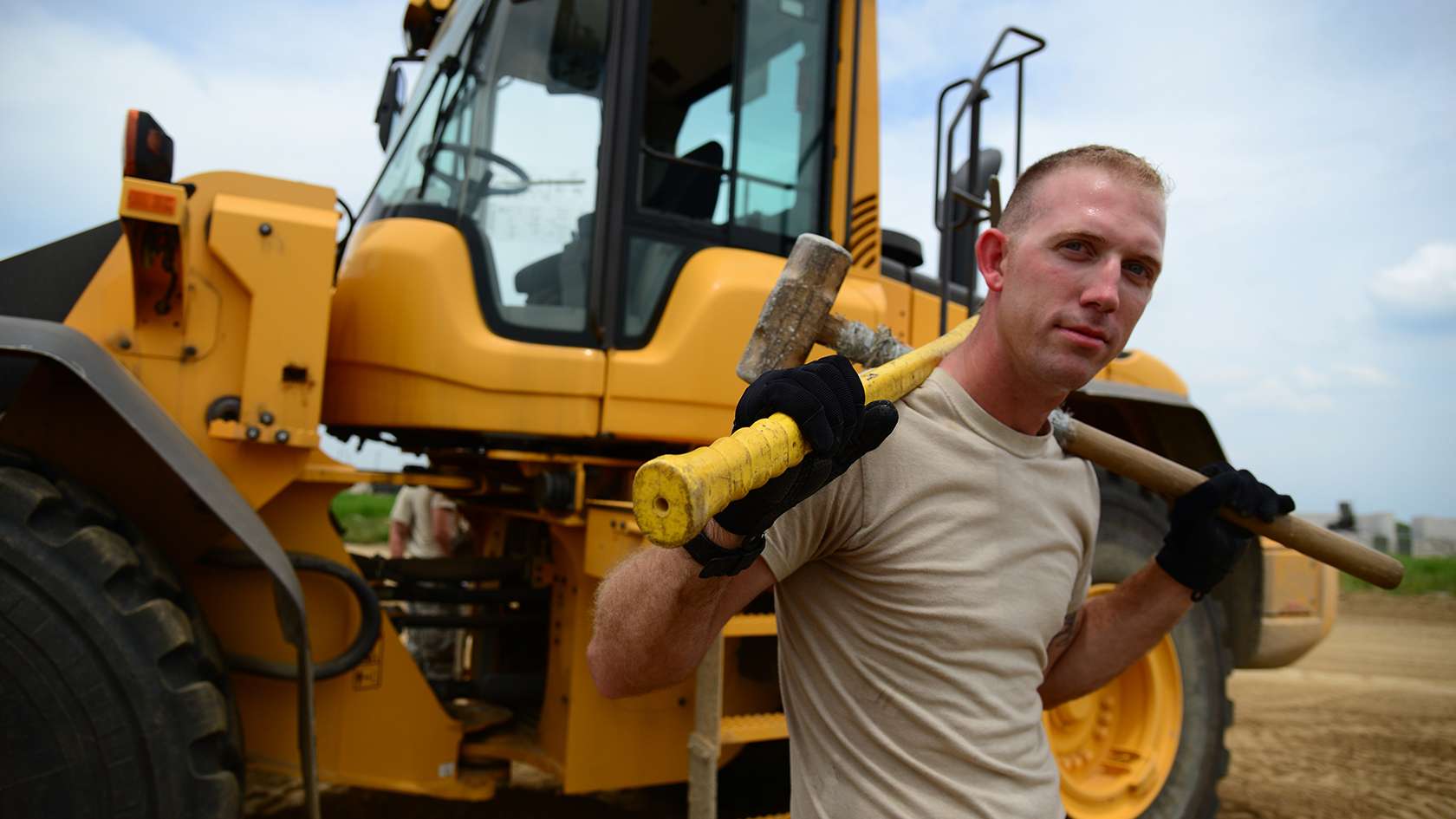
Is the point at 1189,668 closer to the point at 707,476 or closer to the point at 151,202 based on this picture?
the point at 707,476

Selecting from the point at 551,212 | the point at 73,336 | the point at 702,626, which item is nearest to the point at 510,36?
the point at 551,212

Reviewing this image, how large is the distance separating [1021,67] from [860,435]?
279cm

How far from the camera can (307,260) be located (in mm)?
2795

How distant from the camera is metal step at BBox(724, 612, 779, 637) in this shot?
9.66ft

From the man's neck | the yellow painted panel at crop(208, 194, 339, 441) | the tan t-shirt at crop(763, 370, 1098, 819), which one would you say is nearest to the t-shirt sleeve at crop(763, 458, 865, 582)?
the tan t-shirt at crop(763, 370, 1098, 819)

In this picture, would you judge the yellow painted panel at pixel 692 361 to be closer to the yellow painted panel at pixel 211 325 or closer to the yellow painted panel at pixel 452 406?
the yellow painted panel at pixel 452 406

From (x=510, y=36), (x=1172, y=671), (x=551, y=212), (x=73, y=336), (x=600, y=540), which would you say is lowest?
(x=1172, y=671)

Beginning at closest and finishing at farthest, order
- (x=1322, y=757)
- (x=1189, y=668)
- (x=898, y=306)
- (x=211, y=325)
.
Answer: (x=211, y=325)
(x=1189, y=668)
(x=898, y=306)
(x=1322, y=757)

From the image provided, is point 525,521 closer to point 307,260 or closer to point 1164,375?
point 307,260

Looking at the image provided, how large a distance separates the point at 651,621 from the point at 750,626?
1.70m

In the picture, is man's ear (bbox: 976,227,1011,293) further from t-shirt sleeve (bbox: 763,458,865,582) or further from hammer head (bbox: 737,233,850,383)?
t-shirt sleeve (bbox: 763,458,865,582)

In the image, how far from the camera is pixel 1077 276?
1.53 metres

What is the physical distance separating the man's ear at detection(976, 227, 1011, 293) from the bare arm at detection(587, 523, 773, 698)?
656 mm

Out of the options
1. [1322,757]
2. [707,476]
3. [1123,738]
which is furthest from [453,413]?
[1322,757]
